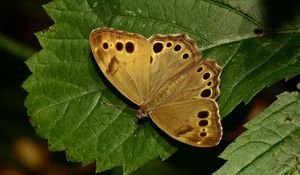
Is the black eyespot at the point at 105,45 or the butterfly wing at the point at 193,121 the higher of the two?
the black eyespot at the point at 105,45

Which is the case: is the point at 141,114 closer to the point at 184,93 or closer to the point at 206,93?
the point at 184,93

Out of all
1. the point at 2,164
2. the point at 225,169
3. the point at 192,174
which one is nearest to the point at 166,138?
the point at 225,169

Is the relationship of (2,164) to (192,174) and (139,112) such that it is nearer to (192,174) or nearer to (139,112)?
(192,174)

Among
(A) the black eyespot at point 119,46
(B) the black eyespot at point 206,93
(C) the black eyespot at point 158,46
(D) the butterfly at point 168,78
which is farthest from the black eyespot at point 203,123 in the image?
(A) the black eyespot at point 119,46

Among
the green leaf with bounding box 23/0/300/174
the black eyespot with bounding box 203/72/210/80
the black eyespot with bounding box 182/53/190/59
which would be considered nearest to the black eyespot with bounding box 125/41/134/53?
the green leaf with bounding box 23/0/300/174

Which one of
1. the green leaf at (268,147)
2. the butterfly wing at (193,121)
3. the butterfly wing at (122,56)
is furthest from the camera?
the butterfly wing at (122,56)

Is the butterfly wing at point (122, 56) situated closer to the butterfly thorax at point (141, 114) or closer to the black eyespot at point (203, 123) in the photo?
the butterfly thorax at point (141, 114)
